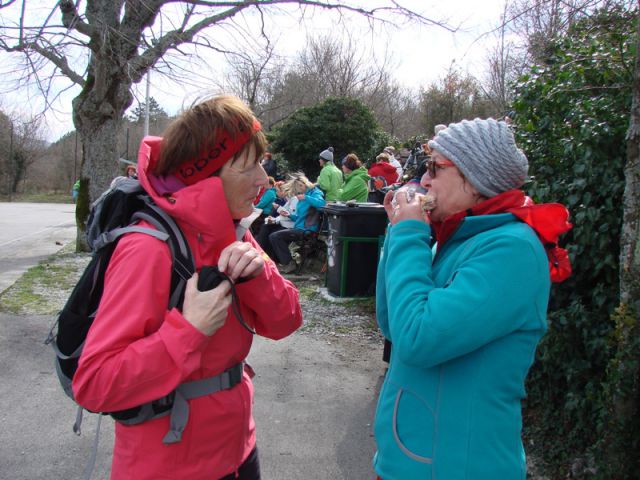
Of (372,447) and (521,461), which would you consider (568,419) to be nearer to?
(372,447)

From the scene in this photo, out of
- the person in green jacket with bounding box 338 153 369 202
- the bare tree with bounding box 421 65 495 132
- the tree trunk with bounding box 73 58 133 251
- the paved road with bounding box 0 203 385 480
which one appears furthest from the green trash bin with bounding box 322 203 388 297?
the bare tree with bounding box 421 65 495 132

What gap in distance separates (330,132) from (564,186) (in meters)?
15.3

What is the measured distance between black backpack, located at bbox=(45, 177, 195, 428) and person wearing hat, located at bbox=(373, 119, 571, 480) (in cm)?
63

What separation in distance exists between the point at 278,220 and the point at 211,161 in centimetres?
872

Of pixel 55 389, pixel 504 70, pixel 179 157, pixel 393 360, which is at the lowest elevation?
pixel 55 389

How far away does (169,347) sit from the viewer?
1472mm

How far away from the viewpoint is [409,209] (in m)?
1.68

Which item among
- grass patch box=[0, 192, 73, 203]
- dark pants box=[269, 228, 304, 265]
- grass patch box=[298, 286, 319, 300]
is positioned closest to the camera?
grass patch box=[298, 286, 319, 300]

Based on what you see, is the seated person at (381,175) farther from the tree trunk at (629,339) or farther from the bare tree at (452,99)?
the bare tree at (452,99)

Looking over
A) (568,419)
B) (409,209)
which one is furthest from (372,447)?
(409,209)

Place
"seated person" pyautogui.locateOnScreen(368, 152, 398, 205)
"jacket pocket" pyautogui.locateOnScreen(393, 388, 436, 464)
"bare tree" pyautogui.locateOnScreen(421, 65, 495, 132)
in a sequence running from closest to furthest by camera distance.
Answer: "jacket pocket" pyautogui.locateOnScreen(393, 388, 436, 464), "seated person" pyautogui.locateOnScreen(368, 152, 398, 205), "bare tree" pyautogui.locateOnScreen(421, 65, 495, 132)

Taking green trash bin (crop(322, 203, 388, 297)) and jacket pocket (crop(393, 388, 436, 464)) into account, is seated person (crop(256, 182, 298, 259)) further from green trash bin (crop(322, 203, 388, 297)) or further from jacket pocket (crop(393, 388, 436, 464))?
jacket pocket (crop(393, 388, 436, 464))

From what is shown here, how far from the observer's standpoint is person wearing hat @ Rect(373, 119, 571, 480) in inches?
57.6

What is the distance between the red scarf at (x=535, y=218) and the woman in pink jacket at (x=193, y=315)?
→ 61cm
